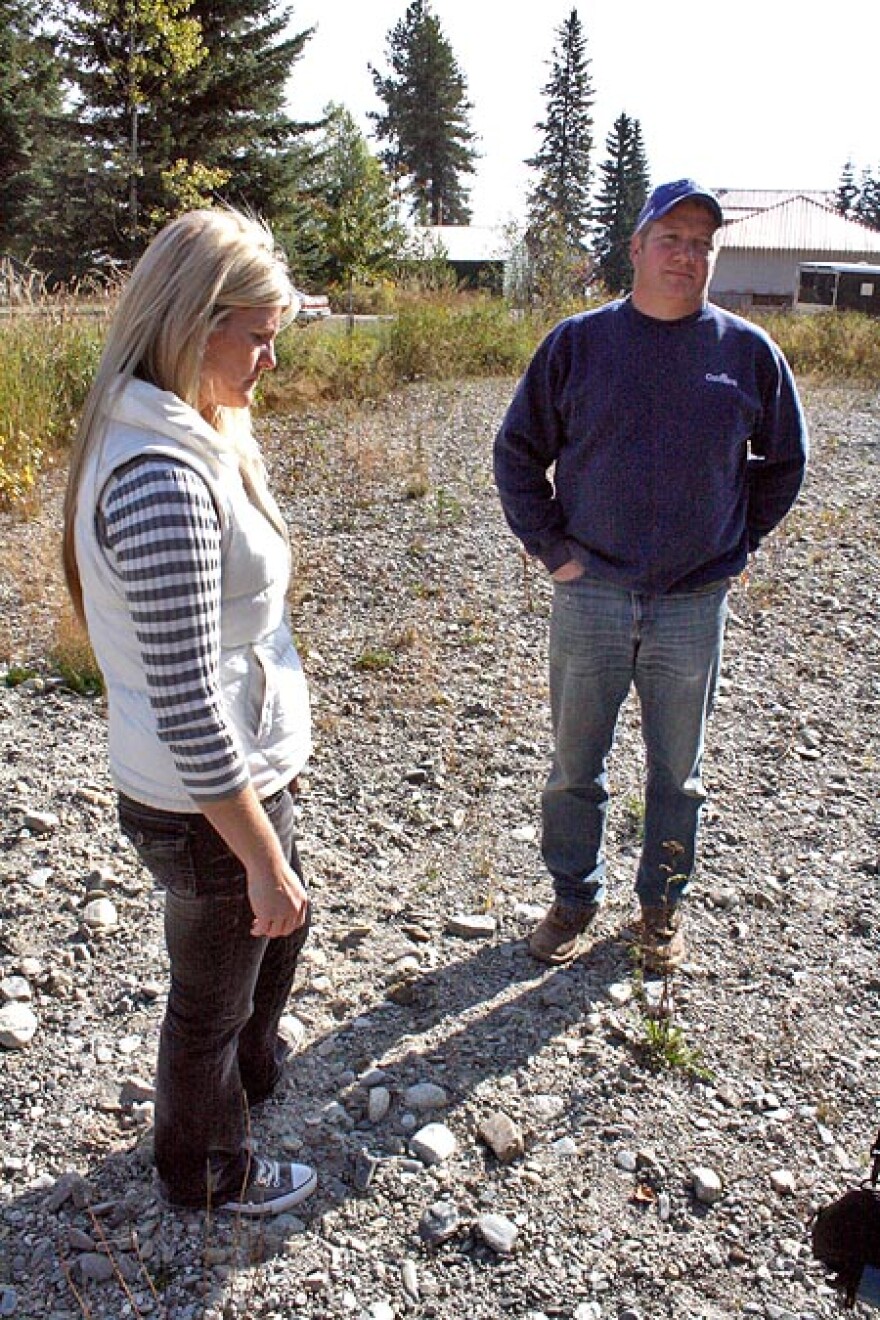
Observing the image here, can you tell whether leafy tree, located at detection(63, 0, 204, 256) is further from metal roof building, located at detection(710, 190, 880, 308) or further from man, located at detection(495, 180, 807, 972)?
metal roof building, located at detection(710, 190, 880, 308)

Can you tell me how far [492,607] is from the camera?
6.55 meters

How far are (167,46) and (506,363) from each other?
35.3 ft

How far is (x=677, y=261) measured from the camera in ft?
9.08

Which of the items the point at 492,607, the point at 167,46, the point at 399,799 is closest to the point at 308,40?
the point at 167,46

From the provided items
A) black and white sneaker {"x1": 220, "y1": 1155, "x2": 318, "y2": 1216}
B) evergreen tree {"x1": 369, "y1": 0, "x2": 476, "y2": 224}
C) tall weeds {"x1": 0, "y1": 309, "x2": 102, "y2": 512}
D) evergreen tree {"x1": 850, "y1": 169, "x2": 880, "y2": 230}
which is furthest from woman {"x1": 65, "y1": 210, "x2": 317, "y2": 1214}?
evergreen tree {"x1": 850, "y1": 169, "x2": 880, "y2": 230}

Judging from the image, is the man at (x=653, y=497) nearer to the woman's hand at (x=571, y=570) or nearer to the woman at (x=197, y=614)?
the woman's hand at (x=571, y=570)

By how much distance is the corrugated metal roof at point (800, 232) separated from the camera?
184 ft

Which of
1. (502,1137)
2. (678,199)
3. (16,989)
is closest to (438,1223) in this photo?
(502,1137)

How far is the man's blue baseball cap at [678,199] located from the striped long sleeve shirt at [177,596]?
163 cm

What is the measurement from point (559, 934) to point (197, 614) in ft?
6.46

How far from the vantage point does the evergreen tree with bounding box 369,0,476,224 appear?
217 ft

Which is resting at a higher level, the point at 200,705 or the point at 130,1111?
the point at 200,705

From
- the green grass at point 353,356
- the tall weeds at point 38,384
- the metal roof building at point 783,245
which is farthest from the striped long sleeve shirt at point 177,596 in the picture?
the metal roof building at point 783,245

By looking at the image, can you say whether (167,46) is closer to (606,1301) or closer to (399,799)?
(399,799)
